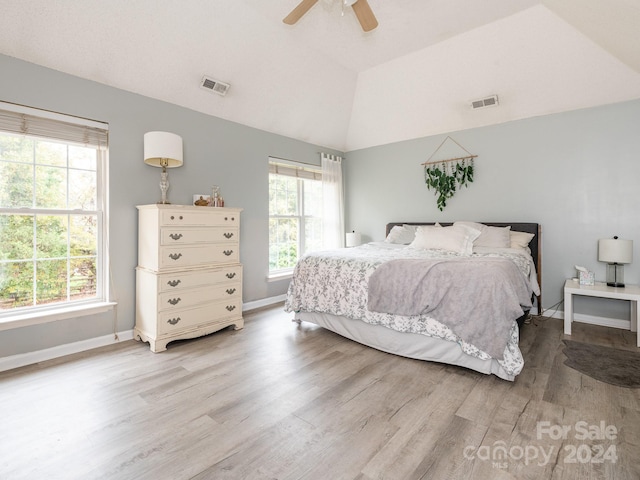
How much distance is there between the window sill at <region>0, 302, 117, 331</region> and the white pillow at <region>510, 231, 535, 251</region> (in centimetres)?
415

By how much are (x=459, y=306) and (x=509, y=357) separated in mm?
431

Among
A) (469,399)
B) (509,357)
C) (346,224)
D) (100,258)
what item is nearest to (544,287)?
(509,357)

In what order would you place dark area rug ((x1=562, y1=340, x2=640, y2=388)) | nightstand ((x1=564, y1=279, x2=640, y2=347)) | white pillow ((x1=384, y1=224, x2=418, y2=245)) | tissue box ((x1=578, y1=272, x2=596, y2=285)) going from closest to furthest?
dark area rug ((x1=562, y1=340, x2=640, y2=388)) < nightstand ((x1=564, y1=279, x2=640, y2=347)) < tissue box ((x1=578, y1=272, x2=596, y2=285)) < white pillow ((x1=384, y1=224, x2=418, y2=245))

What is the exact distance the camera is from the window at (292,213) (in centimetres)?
451

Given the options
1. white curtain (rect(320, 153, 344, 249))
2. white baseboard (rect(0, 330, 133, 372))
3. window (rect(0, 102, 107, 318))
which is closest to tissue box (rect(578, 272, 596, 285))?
white curtain (rect(320, 153, 344, 249))

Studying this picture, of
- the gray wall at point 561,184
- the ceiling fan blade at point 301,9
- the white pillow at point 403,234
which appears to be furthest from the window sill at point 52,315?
the gray wall at point 561,184

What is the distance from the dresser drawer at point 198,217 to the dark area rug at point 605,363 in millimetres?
3143

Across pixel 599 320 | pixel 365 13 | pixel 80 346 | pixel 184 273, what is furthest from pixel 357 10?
pixel 599 320

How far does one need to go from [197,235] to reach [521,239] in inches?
136

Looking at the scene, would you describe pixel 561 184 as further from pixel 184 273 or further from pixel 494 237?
pixel 184 273

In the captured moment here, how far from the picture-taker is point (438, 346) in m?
2.38

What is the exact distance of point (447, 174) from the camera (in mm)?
4410

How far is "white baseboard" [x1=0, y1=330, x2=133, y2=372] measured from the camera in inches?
94.0

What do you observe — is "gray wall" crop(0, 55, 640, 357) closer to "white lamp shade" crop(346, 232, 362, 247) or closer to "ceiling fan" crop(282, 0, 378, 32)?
"white lamp shade" crop(346, 232, 362, 247)
